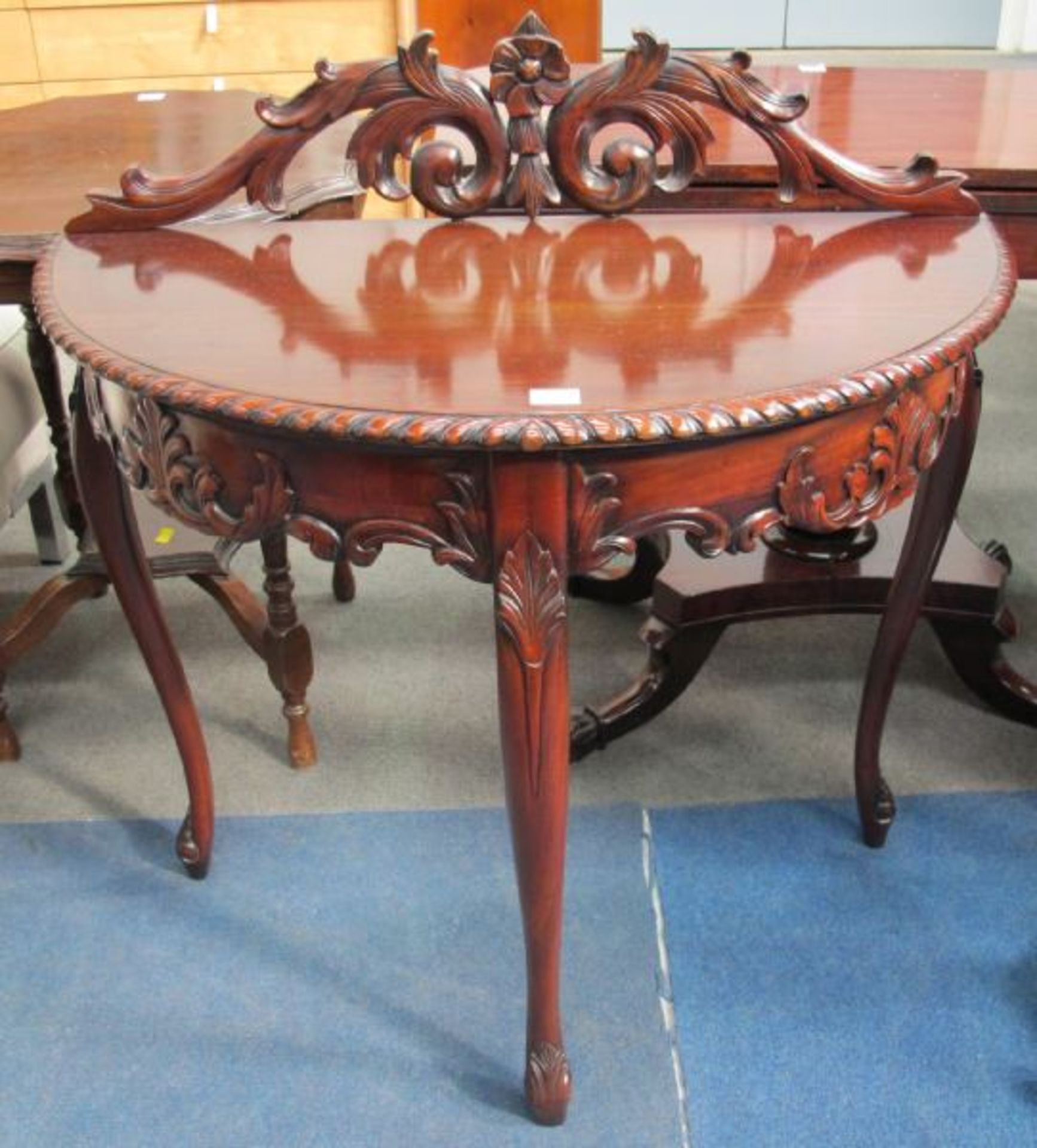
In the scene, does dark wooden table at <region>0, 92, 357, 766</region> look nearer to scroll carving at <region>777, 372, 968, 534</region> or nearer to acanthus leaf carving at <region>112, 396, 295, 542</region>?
acanthus leaf carving at <region>112, 396, 295, 542</region>

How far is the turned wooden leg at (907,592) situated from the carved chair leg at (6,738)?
113 cm

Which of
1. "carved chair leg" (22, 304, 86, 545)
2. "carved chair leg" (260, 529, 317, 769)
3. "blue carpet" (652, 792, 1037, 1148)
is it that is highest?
"carved chair leg" (22, 304, 86, 545)

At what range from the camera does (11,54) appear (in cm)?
330

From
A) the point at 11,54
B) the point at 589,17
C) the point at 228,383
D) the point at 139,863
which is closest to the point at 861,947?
the point at 139,863

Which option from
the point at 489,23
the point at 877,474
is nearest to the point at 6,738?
the point at 877,474

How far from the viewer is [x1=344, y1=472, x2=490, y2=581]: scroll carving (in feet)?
2.98

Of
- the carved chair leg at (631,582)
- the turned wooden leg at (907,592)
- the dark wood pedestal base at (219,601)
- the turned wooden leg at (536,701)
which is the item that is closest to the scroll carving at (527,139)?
the turned wooden leg at (907,592)

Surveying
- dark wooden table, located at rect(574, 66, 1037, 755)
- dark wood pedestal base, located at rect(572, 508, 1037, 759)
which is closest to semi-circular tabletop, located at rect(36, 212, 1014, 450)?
dark wooden table, located at rect(574, 66, 1037, 755)

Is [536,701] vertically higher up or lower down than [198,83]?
lower down

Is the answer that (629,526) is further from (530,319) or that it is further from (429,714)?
(429,714)

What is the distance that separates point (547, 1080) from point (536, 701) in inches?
17.3

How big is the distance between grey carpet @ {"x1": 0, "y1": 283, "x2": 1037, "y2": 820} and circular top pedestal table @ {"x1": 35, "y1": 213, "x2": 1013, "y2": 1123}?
0.60 m

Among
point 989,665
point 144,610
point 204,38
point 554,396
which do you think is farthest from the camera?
point 204,38

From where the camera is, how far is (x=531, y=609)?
3.07 feet
